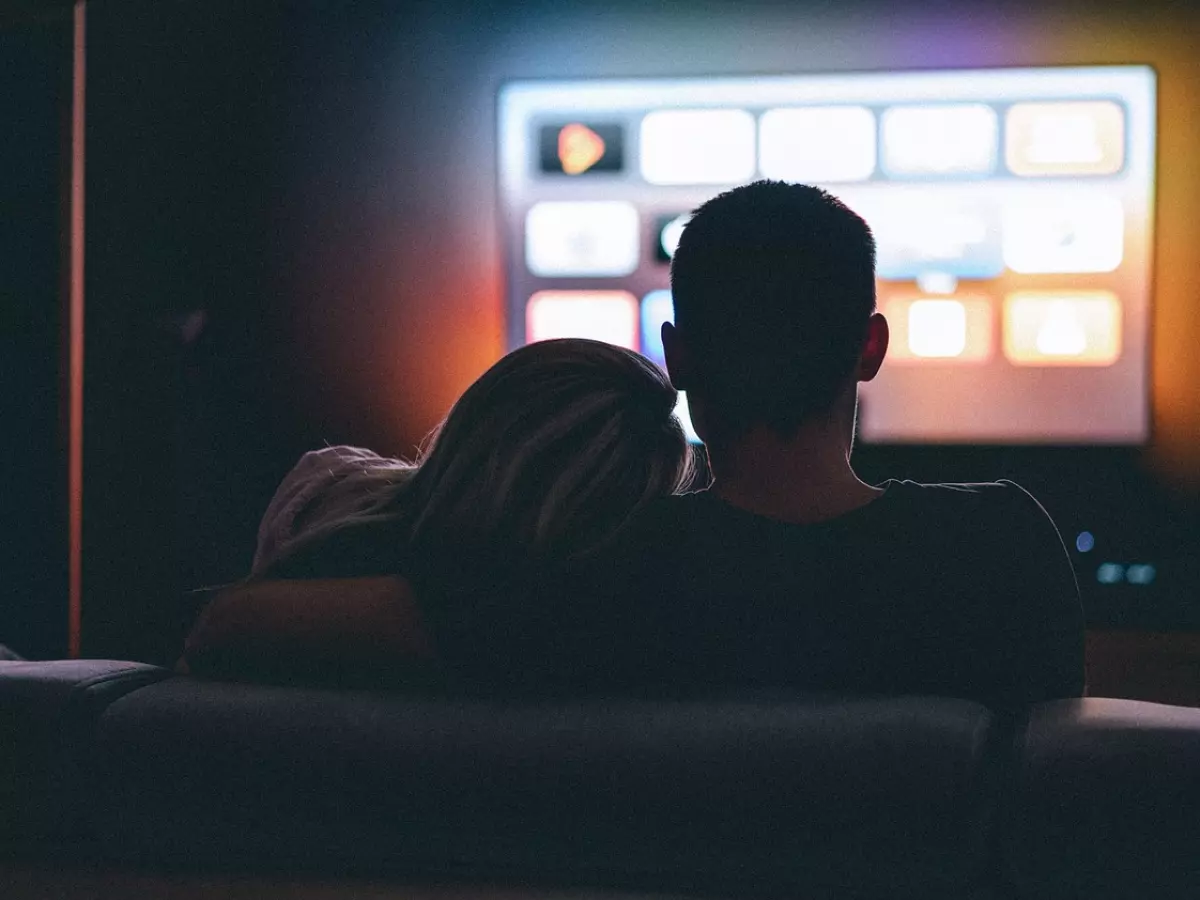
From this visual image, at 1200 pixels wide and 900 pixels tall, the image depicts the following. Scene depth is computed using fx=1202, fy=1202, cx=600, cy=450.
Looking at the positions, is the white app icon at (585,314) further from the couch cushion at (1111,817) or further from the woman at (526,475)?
the couch cushion at (1111,817)

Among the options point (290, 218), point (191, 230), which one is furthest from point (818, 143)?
point (191, 230)

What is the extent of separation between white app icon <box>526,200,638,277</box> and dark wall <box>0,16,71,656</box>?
4.02ft

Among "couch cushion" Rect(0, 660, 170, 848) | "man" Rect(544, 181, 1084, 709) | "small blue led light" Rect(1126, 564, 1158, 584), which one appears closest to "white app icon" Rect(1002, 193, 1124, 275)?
"small blue led light" Rect(1126, 564, 1158, 584)

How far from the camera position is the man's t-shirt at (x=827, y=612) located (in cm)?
77

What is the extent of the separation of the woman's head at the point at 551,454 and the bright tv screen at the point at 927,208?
6.60ft

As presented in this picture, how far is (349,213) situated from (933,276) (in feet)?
5.26

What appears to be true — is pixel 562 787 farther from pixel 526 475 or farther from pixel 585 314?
pixel 585 314

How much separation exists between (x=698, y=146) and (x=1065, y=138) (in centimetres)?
89

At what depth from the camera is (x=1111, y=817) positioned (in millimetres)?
551

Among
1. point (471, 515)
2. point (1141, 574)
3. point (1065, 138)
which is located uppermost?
point (1065, 138)

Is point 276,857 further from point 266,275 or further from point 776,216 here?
point 266,275

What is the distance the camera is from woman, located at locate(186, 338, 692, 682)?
2.67 ft

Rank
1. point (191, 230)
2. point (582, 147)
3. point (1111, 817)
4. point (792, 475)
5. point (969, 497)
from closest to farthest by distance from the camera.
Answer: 1. point (1111, 817)
2. point (969, 497)
3. point (792, 475)
4. point (582, 147)
5. point (191, 230)

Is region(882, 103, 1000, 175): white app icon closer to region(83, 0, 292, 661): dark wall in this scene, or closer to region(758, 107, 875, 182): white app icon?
region(758, 107, 875, 182): white app icon
